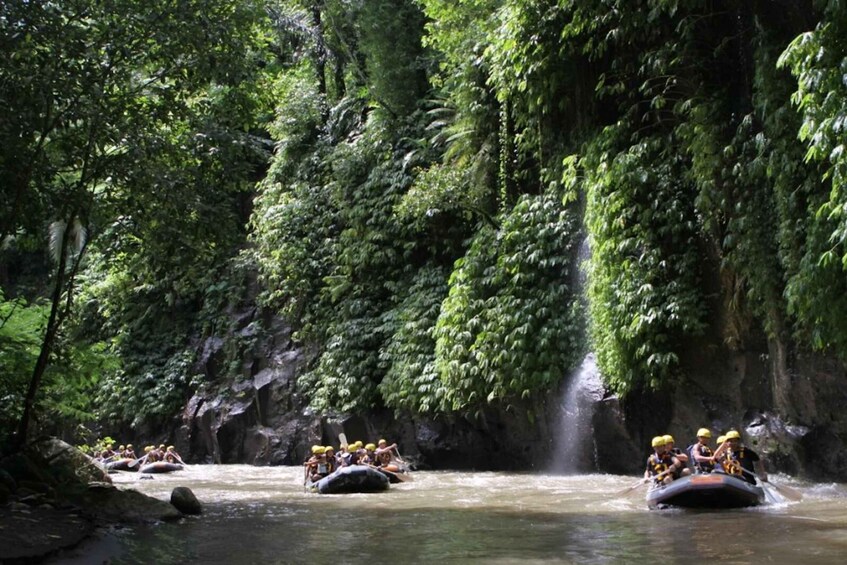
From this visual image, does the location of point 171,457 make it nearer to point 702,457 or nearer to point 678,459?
point 678,459

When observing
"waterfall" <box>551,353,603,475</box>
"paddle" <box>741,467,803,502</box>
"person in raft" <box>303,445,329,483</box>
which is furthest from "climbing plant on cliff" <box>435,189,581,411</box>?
"paddle" <box>741,467,803,502</box>

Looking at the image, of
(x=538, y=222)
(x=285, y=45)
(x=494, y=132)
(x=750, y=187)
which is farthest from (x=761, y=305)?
(x=285, y=45)

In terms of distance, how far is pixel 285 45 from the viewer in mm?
33688

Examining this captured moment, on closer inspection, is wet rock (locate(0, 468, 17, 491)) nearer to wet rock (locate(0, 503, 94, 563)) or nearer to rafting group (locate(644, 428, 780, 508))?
wet rock (locate(0, 503, 94, 563))

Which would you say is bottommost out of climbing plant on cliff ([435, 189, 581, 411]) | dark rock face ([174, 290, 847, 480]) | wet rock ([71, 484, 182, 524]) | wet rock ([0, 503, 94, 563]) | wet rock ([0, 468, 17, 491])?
wet rock ([0, 503, 94, 563])

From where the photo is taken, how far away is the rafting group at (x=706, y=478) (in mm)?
10984

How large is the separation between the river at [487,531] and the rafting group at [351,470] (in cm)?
54

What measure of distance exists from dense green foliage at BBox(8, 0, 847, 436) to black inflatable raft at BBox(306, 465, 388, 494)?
376 centimetres

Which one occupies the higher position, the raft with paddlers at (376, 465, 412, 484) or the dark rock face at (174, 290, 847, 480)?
the dark rock face at (174, 290, 847, 480)

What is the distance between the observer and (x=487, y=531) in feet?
31.9

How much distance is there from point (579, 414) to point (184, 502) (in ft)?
27.5

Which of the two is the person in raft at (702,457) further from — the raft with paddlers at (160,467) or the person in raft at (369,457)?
the raft with paddlers at (160,467)

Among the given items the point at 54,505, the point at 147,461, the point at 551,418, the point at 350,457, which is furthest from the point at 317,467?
the point at 147,461

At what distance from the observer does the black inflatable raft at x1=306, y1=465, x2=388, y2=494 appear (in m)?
15.5
